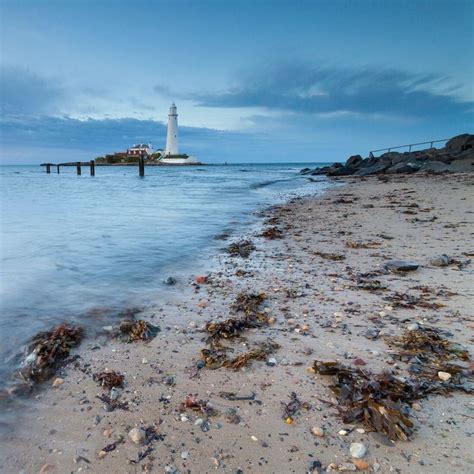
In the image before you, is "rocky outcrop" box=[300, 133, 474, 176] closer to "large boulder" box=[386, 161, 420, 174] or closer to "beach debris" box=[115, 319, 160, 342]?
"large boulder" box=[386, 161, 420, 174]

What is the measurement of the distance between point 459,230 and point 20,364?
24.9 feet

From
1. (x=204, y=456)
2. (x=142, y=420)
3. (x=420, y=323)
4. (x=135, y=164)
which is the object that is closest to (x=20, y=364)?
(x=142, y=420)

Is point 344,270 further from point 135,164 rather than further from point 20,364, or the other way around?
point 135,164

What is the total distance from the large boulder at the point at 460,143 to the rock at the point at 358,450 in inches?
1371

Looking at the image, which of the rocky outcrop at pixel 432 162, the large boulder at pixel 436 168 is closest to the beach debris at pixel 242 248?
the rocky outcrop at pixel 432 162

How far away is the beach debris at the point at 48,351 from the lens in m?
2.43

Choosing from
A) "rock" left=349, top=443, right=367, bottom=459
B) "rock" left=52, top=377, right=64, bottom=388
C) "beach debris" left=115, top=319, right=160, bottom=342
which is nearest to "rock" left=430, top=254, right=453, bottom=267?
"rock" left=349, top=443, right=367, bottom=459

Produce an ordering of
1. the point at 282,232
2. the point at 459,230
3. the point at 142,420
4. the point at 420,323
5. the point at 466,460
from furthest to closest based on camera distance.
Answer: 1. the point at 282,232
2. the point at 459,230
3. the point at 420,323
4. the point at 142,420
5. the point at 466,460

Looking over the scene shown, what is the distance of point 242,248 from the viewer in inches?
241

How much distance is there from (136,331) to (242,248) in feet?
11.1

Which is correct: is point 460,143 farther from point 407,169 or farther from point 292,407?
point 292,407

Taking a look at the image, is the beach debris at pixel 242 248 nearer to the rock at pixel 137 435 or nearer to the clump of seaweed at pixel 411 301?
the clump of seaweed at pixel 411 301

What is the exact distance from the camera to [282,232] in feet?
24.7

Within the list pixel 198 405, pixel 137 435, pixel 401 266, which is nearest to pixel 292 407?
pixel 198 405
